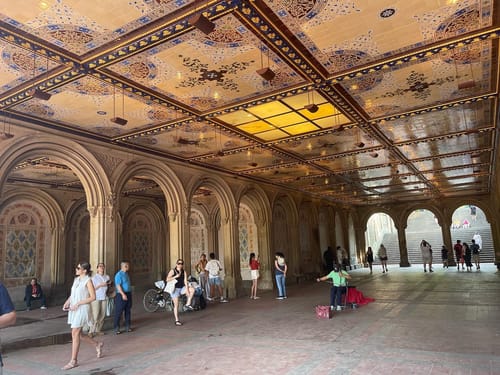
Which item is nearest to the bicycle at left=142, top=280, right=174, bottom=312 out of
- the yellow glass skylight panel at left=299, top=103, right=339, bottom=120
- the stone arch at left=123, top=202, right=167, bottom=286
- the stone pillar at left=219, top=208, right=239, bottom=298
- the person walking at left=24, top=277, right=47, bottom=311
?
the stone pillar at left=219, top=208, right=239, bottom=298

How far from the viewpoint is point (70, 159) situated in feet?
27.3

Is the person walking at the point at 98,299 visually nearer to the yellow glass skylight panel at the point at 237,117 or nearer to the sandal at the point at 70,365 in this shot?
the sandal at the point at 70,365

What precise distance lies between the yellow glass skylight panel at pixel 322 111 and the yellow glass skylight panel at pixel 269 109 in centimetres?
44

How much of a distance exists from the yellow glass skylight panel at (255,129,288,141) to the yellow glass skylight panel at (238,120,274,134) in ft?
0.93

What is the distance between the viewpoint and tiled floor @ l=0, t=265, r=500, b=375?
4.79 metres

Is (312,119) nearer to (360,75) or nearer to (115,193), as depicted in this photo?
(360,75)

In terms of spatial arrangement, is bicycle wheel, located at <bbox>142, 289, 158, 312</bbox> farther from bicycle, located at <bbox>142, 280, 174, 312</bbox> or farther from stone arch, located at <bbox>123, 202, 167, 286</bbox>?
stone arch, located at <bbox>123, 202, 167, 286</bbox>

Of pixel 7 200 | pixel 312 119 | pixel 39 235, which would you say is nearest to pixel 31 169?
pixel 7 200

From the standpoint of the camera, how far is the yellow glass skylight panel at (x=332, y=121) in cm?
823

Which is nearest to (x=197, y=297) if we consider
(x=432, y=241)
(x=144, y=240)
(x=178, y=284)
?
(x=178, y=284)

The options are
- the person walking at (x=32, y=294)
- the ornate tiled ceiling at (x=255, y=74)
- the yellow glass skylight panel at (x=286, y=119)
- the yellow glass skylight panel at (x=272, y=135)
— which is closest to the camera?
the ornate tiled ceiling at (x=255, y=74)

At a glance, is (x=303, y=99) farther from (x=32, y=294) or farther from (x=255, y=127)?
(x=32, y=294)

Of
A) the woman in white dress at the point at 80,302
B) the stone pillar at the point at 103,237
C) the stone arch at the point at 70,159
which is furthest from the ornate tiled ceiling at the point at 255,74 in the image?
the woman in white dress at the point at 80,302

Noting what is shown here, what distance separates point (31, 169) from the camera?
11.2 m
